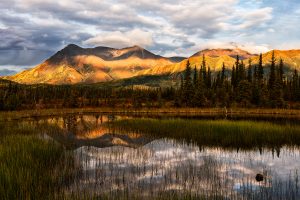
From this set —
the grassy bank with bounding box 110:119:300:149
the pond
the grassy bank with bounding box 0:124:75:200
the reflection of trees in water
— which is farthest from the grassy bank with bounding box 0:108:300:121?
the grassy bank with bounding box 0:124:75:200

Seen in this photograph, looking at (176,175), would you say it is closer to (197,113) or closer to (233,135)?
(233,135)

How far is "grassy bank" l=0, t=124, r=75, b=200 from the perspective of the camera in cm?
1306

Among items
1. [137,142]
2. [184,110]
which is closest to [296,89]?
[184,110]

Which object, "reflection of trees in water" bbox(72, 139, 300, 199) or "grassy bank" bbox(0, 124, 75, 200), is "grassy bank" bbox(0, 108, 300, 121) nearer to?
"reflection of trees in water" bbox(72, 139, 300, 199)

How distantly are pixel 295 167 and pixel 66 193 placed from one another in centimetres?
1486

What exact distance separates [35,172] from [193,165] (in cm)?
994

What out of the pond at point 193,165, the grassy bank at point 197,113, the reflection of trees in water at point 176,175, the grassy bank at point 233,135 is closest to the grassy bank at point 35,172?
the pond at point 193,165

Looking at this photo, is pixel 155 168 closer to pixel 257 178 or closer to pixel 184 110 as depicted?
pixel 257 178

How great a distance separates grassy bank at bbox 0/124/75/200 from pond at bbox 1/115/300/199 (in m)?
0.78

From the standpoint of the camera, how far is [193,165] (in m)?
20.5

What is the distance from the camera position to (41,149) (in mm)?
21203

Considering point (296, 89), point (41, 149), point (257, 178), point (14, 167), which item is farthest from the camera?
point (296, 89)

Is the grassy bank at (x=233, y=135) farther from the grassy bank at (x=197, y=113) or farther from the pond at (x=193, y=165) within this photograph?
the grassy bank at (x=197, y=113)

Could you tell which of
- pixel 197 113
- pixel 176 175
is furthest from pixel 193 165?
pixel 197 113
